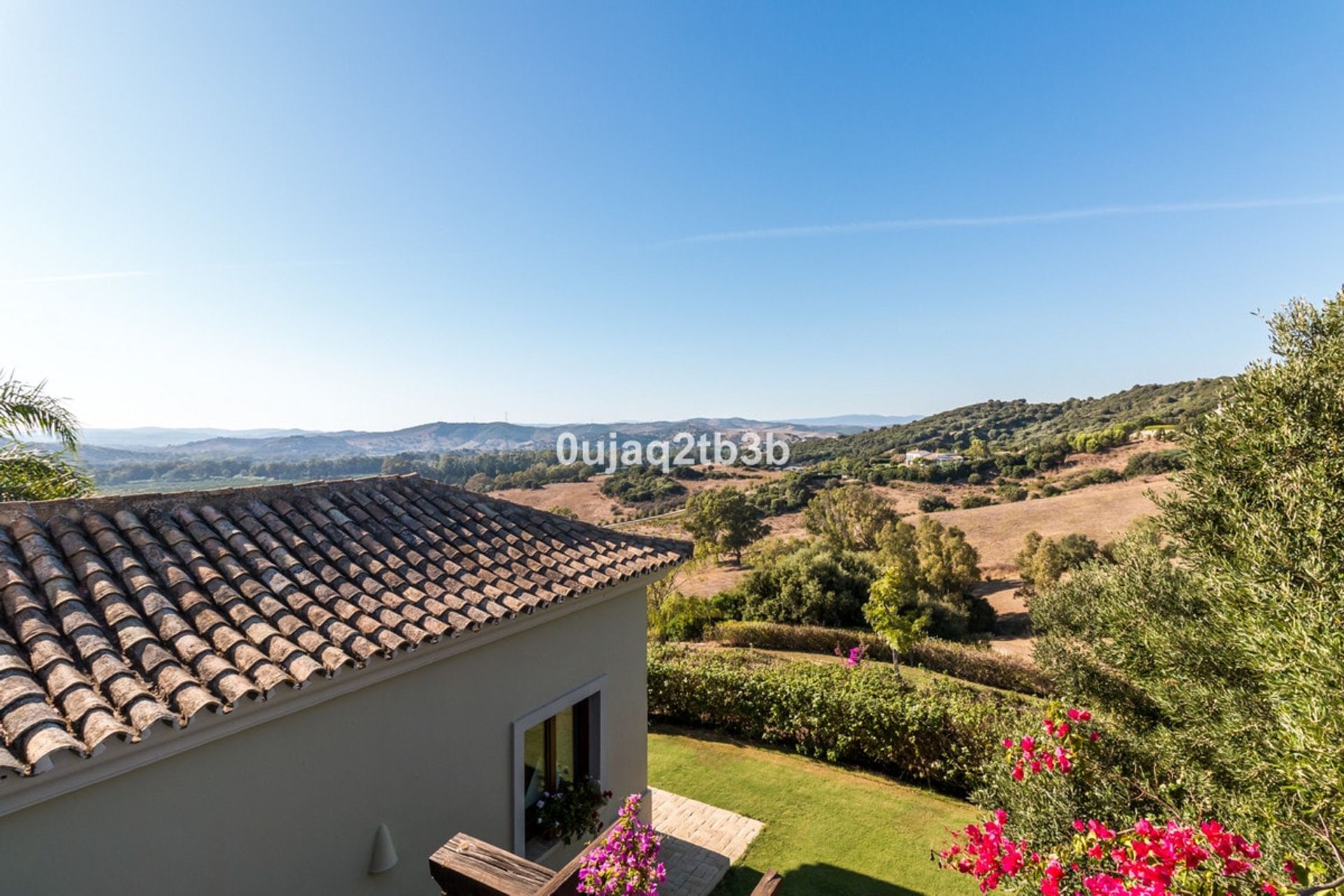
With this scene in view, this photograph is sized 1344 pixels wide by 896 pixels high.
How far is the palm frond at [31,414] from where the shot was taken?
8.36 metres

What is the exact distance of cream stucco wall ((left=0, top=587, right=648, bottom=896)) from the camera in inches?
123

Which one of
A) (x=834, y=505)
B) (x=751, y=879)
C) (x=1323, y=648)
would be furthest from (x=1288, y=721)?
(x=834, y=505)

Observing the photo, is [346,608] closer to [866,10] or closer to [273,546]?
[273,546]

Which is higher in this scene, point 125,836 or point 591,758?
point 125,836

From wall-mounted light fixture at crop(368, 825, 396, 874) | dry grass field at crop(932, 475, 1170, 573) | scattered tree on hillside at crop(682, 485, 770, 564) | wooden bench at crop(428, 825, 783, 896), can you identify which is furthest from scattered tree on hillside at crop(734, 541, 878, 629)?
wooden bench at crop(428, 825, 783, 896)

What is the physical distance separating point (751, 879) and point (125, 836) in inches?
289

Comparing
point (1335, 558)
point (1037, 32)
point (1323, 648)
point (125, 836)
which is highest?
point (1037, 32)

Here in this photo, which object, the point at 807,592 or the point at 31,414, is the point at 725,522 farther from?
the point at 31,414

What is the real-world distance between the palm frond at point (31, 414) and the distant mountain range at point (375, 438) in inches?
21.4

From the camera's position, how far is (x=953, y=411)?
10750 cm

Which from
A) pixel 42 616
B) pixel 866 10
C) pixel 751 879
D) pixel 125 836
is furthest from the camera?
pixel 866 10

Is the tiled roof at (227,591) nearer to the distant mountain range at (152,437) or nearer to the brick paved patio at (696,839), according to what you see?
the brick paved patio at (696,839)

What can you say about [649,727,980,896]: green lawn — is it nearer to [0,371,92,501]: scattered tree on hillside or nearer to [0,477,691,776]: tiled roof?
[0,477,691,776]: tiled roof

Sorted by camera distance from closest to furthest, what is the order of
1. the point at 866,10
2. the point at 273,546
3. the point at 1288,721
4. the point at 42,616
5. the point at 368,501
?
1. the point at 1288,721
2. the point at 42,616
3. the point at 273,546
4. the point at 368,501
5. the point at 866,10
